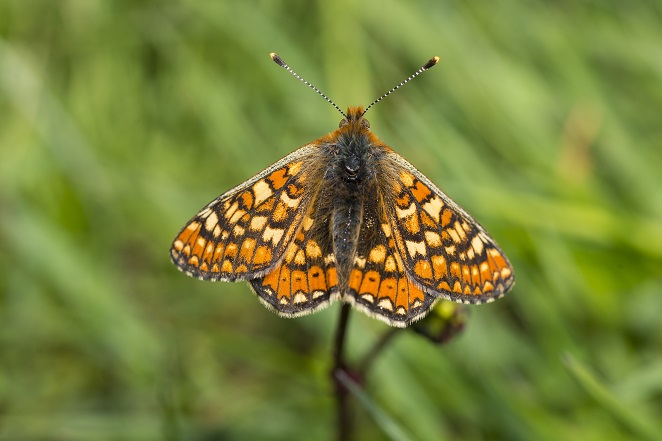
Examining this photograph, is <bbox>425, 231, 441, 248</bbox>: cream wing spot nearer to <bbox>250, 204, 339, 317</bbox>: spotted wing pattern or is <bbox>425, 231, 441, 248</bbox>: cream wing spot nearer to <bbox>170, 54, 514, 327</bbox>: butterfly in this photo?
<bbox>170, 54, 514, 327</bbox>: butterfly

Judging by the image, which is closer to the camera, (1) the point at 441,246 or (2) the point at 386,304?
(2) the point at 386,304

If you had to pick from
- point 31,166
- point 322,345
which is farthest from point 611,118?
point 31,166

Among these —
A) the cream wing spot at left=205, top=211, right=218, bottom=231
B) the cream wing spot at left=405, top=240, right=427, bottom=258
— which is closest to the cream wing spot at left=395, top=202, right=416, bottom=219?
the cream wing spot at left=405, top=240, right=427, bottom=258

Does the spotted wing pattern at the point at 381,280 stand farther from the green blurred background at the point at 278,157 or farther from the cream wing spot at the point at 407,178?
the green blurred background at the point at 278,157

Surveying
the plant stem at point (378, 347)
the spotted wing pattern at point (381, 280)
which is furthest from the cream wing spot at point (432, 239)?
the plant stem at point (378, 347)

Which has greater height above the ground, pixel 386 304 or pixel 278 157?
pixel 278 157

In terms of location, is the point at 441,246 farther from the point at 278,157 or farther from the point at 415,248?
the point at 278,157

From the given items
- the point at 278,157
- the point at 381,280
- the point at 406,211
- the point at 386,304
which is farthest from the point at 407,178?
the point at 278,157
